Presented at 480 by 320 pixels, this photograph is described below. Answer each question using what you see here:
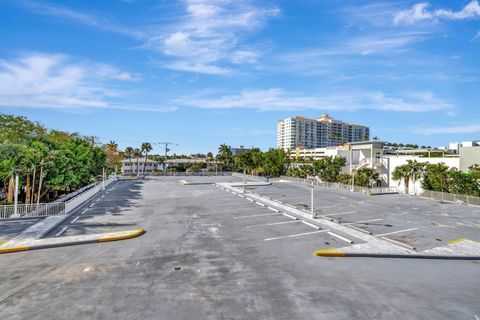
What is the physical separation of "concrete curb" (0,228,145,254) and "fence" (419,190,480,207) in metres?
39.9

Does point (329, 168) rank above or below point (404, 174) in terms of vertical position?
Answer: above

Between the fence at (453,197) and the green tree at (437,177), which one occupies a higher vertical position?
the green tree at (437,177)


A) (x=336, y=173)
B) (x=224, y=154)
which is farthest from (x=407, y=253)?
(x=224, y=154)

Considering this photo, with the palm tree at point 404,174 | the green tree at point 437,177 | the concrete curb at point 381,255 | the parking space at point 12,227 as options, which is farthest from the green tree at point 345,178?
the parking space at point 12,227

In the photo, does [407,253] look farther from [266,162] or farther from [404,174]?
[266,162]

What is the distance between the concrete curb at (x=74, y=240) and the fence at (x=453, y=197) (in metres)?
39.9

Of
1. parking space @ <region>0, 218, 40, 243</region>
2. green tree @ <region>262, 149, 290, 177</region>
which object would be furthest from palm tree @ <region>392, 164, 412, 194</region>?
parking space @ <region>0, 218, 40, 243</region>

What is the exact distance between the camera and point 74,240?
1861 cm

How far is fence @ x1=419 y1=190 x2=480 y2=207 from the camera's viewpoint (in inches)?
1463

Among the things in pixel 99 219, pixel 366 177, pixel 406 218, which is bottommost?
pixel 99 219

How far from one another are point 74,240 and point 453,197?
44.5 m

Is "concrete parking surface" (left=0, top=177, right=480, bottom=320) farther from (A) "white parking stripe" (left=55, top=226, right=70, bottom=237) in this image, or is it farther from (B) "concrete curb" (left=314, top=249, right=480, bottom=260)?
(B) "concrete curb" (left=314, top=249, right=480, bottom=260)

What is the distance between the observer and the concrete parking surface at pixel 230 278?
34.5 feet

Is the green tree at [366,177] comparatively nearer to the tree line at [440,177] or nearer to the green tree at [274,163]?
the tree line at [440,177]
